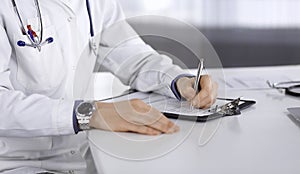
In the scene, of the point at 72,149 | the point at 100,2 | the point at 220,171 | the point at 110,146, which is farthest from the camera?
the point at 100,2

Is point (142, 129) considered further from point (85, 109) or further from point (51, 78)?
point (51, 78)

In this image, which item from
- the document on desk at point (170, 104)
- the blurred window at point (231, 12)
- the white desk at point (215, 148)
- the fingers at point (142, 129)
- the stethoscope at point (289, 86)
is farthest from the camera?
the blurred window at point (231, 12)

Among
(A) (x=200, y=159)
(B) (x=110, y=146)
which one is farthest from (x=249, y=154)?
(B) (x=110, y=146)

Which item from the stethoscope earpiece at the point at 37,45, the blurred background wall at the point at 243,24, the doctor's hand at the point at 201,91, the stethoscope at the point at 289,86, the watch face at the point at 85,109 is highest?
the stethoscope earpiece at the point at 37,45

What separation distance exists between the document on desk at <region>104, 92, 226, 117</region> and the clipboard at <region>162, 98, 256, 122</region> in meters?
0.02

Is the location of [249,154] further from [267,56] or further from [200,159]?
[267,56]

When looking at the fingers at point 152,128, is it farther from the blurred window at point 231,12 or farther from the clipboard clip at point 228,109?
the blurred window at point 231,12

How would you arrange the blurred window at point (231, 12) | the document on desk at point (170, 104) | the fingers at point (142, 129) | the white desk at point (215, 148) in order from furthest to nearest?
1. the blurred window at point (231, 12)
2. the document on desk at point (170, 104)
3. the fingers at point (142, 129)
4. the white desk at point (215, 148)

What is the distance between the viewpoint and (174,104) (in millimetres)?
1252

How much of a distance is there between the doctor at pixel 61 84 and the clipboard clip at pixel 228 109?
0.11 ft

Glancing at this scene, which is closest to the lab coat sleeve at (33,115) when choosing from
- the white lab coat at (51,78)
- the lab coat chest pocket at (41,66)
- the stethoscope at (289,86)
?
the white lab coat at (51,78)

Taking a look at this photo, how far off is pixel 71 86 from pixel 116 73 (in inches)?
8.6

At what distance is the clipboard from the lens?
44.8 inches

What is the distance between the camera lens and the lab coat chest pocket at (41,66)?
49.6 inches
